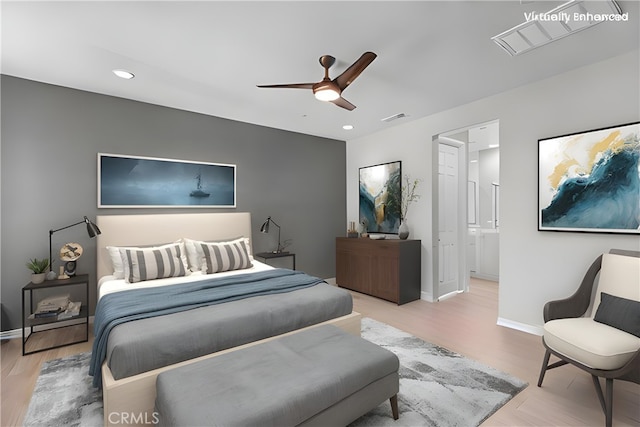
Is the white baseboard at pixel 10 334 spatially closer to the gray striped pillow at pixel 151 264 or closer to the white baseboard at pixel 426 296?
the gray striped pillow at pixel 151 264

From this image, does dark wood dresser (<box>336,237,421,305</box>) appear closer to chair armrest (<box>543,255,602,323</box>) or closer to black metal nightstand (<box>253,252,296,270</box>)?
black metal nightstand (<box>253,252,296,270</box>)

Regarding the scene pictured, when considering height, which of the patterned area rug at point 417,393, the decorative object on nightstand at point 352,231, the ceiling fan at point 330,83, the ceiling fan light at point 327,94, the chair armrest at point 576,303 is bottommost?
the patterned area rug at point 417,393

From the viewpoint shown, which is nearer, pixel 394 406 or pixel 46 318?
pixel 394 406

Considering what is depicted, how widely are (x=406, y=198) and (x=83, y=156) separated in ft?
14.1

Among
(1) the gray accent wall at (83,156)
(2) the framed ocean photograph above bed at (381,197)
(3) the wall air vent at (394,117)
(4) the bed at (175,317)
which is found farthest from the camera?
(2) the framed ocean photograph above bed at (381,197)

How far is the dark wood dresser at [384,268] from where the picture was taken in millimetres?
4262

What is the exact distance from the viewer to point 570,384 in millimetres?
2301

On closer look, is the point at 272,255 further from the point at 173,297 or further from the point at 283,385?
the point at 283,385

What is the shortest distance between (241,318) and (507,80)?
3467mm

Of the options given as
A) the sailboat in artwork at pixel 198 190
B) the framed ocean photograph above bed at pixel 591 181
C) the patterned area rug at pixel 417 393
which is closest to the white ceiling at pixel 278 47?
the framed ocean photograph above bed at pixel 591 181

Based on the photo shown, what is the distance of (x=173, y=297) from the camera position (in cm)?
248

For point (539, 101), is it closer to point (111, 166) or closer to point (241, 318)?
point (241, 318)

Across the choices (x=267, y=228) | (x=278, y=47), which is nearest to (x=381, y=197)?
(x=267, y=228)

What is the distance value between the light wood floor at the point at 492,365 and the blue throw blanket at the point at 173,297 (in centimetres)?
66
